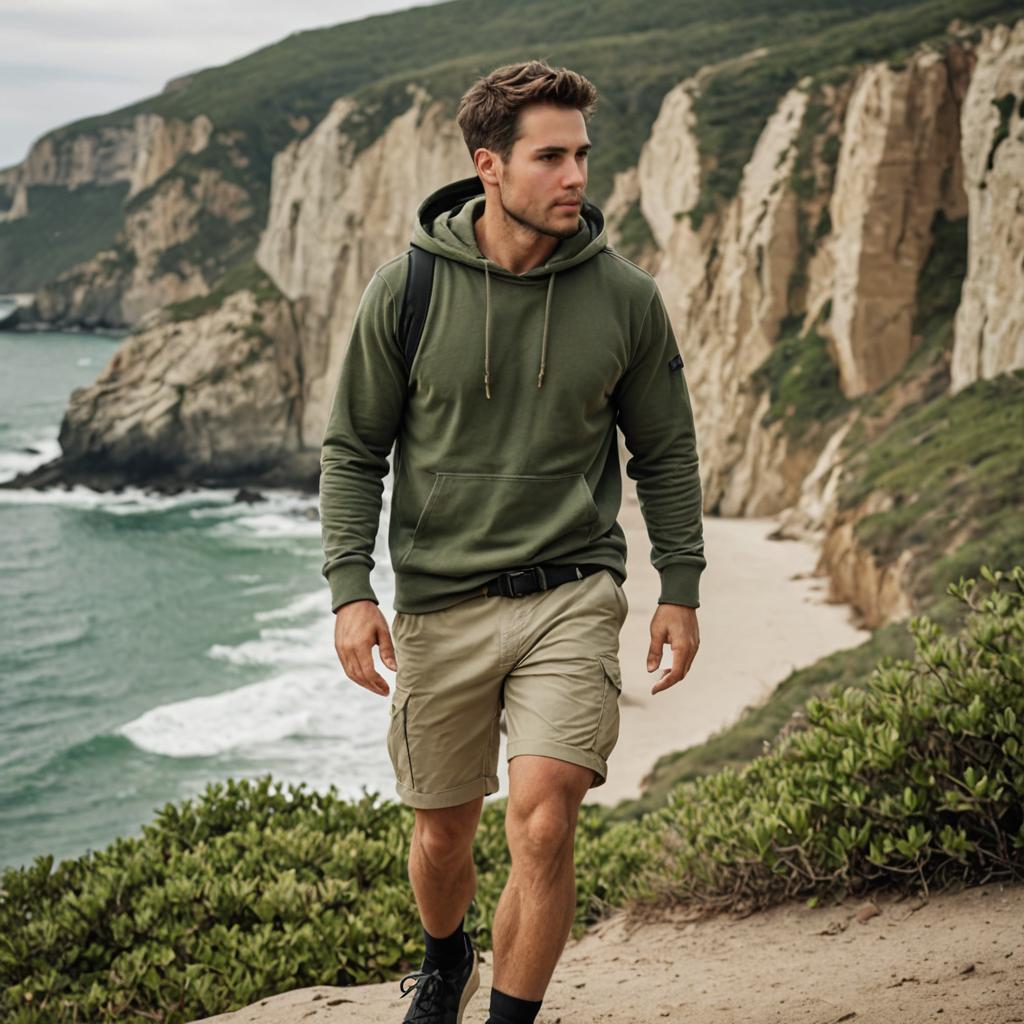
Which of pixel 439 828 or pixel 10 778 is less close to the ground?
pixel 439 828

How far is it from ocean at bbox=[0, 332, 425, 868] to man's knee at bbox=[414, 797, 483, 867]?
9.15 meters

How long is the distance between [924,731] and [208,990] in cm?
314

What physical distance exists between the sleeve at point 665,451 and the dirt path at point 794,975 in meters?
1.36

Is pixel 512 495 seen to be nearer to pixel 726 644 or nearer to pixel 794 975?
pixel 794 975

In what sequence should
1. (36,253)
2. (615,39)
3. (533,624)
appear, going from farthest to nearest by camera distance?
1. (36,253)
2. (615,39)
3. (533,624)

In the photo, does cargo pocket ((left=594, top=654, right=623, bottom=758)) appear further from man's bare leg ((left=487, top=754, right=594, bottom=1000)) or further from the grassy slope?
the grassy slope

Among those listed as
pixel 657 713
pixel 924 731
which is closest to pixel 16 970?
pixel 924 731

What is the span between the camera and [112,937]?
19.5 feet

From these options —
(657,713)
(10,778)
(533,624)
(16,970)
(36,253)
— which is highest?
(36,253)

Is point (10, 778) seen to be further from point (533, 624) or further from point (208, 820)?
point (533, 624)

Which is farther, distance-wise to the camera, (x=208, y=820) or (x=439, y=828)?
(x=208, y=820)

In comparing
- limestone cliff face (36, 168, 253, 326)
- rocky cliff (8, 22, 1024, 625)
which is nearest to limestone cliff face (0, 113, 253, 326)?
limestone cliff face (36, 168, 253, 326)

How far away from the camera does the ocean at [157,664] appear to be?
22625 millimetres

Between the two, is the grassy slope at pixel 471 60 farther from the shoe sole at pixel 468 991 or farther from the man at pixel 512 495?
the shoe sole at pixel 468 991
